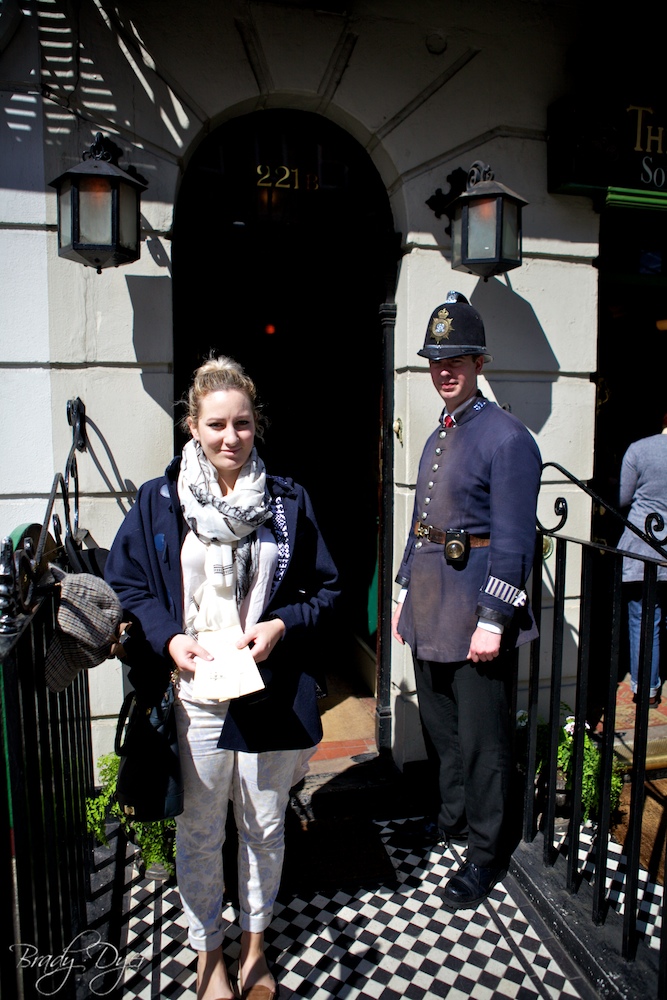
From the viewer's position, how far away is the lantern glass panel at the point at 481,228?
3.19 meters

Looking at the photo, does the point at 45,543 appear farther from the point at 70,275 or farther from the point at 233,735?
the point at 70,275

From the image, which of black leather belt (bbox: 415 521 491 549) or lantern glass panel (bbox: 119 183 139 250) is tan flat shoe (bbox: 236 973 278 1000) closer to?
black leather belt (bbox: 415 521 491 549)

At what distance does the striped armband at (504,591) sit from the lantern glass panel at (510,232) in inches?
62.9

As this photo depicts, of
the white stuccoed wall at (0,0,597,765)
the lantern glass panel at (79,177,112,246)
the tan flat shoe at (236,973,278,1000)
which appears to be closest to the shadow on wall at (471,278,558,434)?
the white stuccoed wall at (0,0,597,765)

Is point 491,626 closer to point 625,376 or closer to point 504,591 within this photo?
point 504,591

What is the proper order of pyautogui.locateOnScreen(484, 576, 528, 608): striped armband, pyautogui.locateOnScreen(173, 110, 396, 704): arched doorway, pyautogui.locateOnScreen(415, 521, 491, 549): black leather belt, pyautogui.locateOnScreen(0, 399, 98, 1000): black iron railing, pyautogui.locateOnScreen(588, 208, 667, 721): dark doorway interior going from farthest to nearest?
pyautogui.locateOnScreen(588, 208, 667, 721): dark doorway interior < pyautogui.locateOnScreen(173, 110, 396, 704): arched doorway < pyautogui.locateOnScreen(415, 521, 491, 549): black leather belt < pyautogui.locateOnScreen(484, 576, 528, 608): striped armband < pyautogui.locateOnScreen(0, 399, 98, 1000): black iron railing

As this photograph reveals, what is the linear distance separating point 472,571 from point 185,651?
3.93 feet

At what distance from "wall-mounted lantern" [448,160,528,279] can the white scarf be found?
1.72 metres

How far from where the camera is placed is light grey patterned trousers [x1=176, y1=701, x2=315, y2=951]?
2.23 meters

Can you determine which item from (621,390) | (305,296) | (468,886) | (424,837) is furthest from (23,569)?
(621,390)

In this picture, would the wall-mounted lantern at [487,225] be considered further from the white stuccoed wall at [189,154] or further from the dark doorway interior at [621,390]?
the dark doorway interior at [621,390]

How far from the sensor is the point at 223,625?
222 centimetres

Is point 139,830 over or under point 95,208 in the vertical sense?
under

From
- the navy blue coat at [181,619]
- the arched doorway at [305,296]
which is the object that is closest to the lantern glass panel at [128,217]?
the arched doorway at [305,296]
